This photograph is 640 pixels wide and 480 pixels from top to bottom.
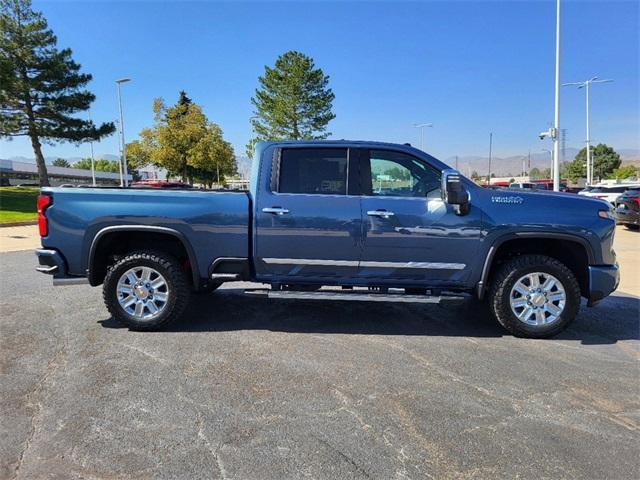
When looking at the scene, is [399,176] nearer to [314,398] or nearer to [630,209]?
[314,398]

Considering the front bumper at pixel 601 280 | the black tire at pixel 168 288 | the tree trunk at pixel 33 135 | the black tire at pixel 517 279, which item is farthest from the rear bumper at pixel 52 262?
the tree trunk at pixel 33 135

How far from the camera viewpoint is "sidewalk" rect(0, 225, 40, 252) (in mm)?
12158

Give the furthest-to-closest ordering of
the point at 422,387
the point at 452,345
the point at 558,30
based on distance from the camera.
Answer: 1. the point at 558,30
2. the point at 452,345
3. the point at 422,387

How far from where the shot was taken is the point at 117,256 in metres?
5.21

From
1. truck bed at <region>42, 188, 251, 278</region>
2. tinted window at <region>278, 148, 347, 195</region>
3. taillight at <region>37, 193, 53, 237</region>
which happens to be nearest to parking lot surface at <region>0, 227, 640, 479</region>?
truck bed at <region>42, 188, 251, 278</region>

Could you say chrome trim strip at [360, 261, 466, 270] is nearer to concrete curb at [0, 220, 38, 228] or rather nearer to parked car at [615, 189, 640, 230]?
parked car at [615, 189, 640, 230]

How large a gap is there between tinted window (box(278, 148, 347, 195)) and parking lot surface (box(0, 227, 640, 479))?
1.53 metres

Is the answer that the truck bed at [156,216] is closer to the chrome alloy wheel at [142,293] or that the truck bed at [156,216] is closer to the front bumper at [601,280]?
the chrome alloy wheel at [142,293]

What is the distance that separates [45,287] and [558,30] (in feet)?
74.0

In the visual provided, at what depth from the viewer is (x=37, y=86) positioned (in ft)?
92.7

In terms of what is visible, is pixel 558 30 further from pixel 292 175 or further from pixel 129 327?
pixel 129 327

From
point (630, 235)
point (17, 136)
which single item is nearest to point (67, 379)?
→ point (630, 235)

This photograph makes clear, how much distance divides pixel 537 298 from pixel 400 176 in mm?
1889

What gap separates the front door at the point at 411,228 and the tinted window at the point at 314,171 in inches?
9.9
